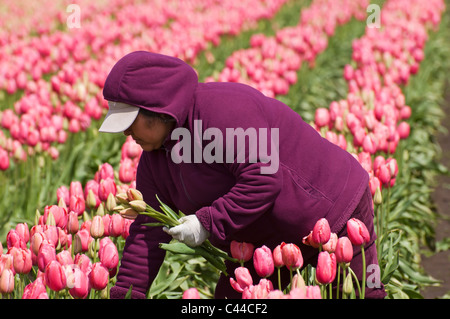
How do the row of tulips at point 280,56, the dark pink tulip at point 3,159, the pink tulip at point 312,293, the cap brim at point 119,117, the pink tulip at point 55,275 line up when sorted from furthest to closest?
the row of tulips at point 280,56 < the dark pink tulip at point 3,159 < the cap brim at point 119,117 < the pink tulip at point 55,275 < the pink tulip at point 312,293

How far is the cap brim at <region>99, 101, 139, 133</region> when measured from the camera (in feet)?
7.68

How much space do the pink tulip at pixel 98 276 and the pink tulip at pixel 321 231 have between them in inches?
28.4

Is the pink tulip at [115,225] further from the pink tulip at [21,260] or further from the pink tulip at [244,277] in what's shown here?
the pink tulip at [244,277]

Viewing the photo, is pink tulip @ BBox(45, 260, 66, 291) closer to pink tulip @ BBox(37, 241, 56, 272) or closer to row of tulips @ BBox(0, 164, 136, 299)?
row of tulips @ BBox(0, 164, 136, 299)

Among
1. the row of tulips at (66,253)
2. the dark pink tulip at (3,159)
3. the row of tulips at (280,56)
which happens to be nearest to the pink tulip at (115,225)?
the row of tulips at (66,253)

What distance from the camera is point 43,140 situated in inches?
172

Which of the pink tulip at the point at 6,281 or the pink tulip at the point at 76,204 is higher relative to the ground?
the pink tulip at the point at 76,204

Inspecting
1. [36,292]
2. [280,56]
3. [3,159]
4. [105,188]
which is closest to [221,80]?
[280,56]

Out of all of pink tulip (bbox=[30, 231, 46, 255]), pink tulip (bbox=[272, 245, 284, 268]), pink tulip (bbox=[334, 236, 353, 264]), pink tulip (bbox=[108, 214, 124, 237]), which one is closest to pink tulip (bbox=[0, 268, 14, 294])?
pink tulip (bbox=[30, 231, 46, 255])

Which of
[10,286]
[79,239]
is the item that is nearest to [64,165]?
[79,239]

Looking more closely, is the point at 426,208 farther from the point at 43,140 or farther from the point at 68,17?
the point at 68,17

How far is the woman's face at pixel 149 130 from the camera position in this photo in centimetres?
239

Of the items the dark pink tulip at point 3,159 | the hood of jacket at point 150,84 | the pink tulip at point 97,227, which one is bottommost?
the pink tulip at point 97,227

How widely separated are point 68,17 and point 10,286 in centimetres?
805
